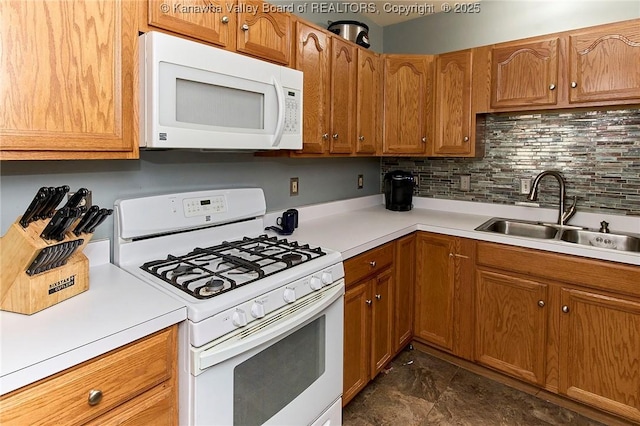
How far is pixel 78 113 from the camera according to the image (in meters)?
1.13

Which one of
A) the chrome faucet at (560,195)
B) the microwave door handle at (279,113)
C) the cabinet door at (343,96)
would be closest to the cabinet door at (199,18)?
the microwave door handle at (279,113)

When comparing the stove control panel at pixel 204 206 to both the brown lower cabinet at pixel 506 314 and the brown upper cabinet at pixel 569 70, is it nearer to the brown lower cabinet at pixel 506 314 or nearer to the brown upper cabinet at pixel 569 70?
the brown lower cabinet at pixel 506 314

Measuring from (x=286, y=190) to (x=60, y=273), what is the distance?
1379mm

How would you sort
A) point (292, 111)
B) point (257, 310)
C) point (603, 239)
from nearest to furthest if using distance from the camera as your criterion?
1. point (257, 310)
2. point (292, 111)
3. point (603, 239)

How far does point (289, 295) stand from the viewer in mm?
1332

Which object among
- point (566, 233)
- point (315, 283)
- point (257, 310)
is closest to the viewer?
point (257, 310)

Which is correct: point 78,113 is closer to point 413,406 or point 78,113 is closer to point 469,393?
point 413,406

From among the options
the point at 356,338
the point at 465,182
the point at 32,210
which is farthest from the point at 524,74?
the point at 32,210

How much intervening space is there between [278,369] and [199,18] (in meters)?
1.31

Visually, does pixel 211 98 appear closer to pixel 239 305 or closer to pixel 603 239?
pixel 239 305

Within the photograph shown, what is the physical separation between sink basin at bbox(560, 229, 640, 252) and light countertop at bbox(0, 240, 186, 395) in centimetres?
223

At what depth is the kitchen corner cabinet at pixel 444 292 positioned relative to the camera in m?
2.23

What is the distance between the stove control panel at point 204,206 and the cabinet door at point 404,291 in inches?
40.3

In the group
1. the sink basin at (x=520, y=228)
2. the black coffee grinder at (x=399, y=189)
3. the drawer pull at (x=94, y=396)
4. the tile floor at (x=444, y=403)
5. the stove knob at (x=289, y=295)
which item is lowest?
the tile floor at (x=444, y=403)
